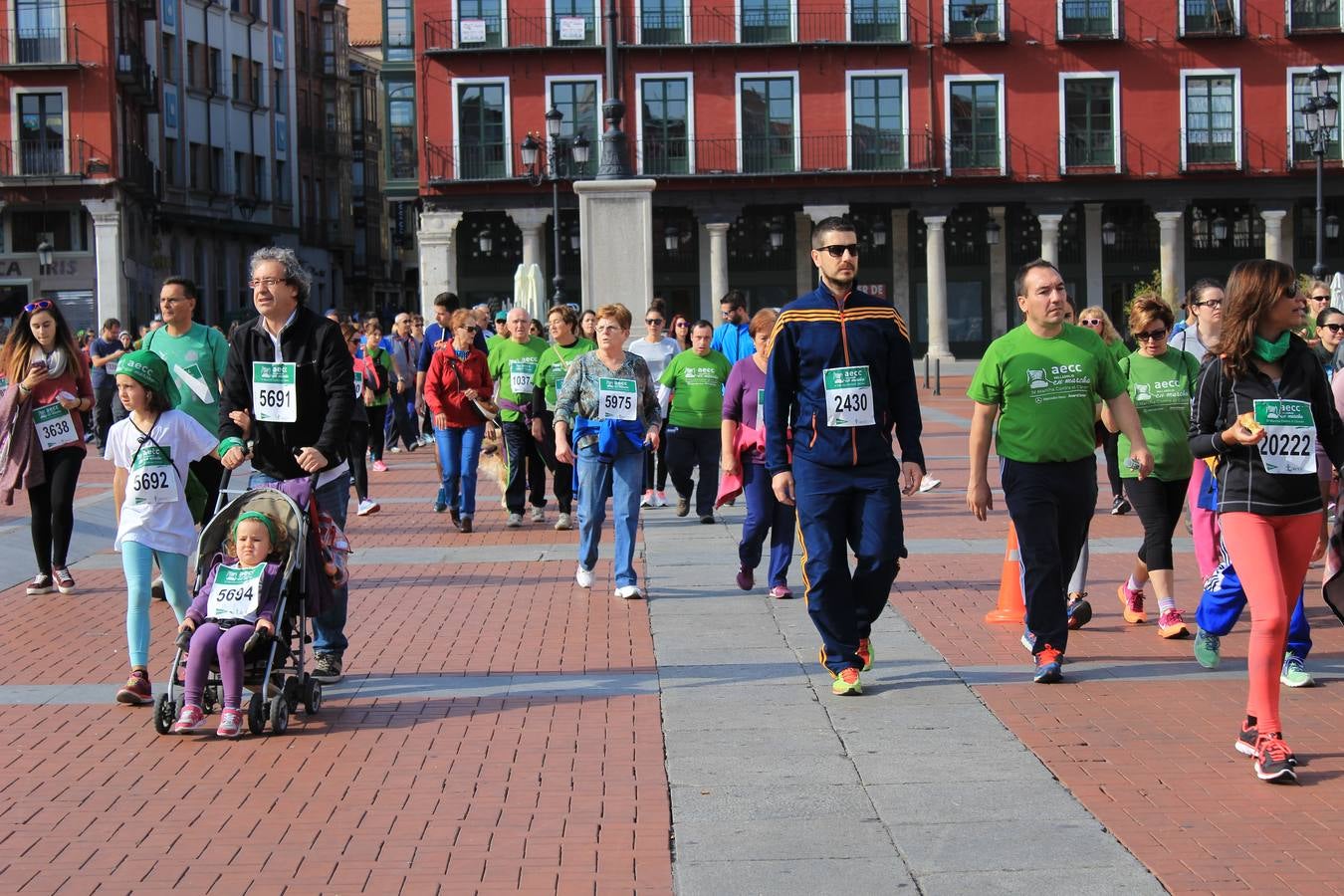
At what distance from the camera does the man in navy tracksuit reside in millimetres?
7395

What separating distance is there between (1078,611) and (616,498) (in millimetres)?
2895

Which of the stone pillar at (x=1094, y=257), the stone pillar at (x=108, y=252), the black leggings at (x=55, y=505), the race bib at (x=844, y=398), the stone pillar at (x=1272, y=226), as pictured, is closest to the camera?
the race bib at (x=844, y=398)

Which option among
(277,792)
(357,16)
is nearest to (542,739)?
(277,792)

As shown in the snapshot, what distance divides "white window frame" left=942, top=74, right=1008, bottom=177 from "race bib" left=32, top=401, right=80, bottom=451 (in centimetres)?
4183

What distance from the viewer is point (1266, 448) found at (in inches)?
246

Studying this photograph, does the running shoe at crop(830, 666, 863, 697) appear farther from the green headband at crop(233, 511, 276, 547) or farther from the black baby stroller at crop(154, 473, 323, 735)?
the green headband at crop(233, 511, 276, 547)

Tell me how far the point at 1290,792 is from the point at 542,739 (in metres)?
2.71

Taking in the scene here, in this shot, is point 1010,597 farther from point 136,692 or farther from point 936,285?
point 936,285

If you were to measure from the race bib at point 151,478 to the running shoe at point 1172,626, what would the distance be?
15.8 ft

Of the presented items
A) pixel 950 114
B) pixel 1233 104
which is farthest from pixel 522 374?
pixel 1233 104

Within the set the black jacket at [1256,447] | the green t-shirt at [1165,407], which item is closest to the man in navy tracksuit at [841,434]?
the black jacket at [1256,447]

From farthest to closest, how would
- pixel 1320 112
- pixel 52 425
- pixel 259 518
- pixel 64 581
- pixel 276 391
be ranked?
pixel 1320 112, pixel 64 581, pixel 52 425, pixel 276 391, pixel 259 518

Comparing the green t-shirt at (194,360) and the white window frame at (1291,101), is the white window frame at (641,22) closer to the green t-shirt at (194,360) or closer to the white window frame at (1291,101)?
the white window frame at (1291,101)

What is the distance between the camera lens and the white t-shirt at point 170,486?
7766 millimetres
